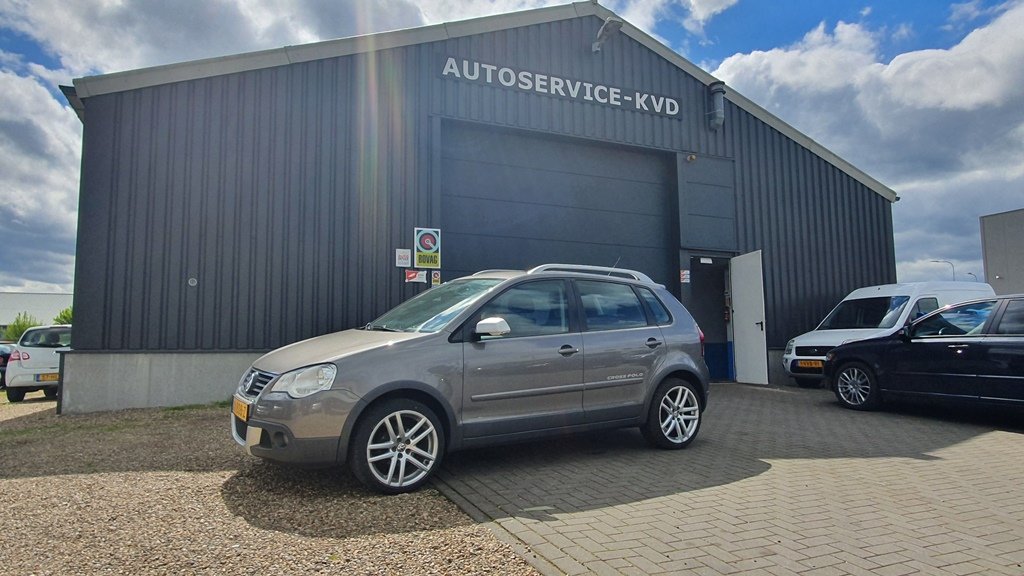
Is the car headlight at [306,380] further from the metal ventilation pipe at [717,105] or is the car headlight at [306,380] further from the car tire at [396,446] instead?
the metal ventilation pipe at [717,105]

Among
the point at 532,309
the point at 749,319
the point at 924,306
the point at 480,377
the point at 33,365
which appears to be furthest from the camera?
the point at 749,319

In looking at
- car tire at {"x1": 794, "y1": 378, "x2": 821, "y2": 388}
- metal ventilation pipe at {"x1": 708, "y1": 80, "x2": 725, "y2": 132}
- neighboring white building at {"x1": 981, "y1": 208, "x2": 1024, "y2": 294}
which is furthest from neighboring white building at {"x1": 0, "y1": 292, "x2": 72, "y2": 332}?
neighboring white building at {"x1": 981, "y1": 208, "x2": 1024, "y2": 294}

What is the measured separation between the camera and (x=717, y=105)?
12844 millimetres

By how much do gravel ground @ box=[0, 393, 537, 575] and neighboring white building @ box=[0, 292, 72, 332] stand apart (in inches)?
2426

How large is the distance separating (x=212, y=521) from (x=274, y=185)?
21.5 feet

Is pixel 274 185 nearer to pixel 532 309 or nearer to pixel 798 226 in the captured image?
pixel 532 309

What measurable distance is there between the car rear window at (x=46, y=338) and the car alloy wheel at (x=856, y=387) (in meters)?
13.9

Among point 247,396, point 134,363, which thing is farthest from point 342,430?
point 134,363

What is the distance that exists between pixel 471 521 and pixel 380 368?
1.21m

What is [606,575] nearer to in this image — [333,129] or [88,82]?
[333,129]

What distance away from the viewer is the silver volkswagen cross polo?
13.6 ft

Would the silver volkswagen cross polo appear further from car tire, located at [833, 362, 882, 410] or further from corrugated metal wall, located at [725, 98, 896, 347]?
corrugated metal wall, located at [725, 98, 896, 347]

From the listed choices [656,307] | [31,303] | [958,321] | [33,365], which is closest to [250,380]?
[656,307]

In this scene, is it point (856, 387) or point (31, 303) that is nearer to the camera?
point (856, 387)
